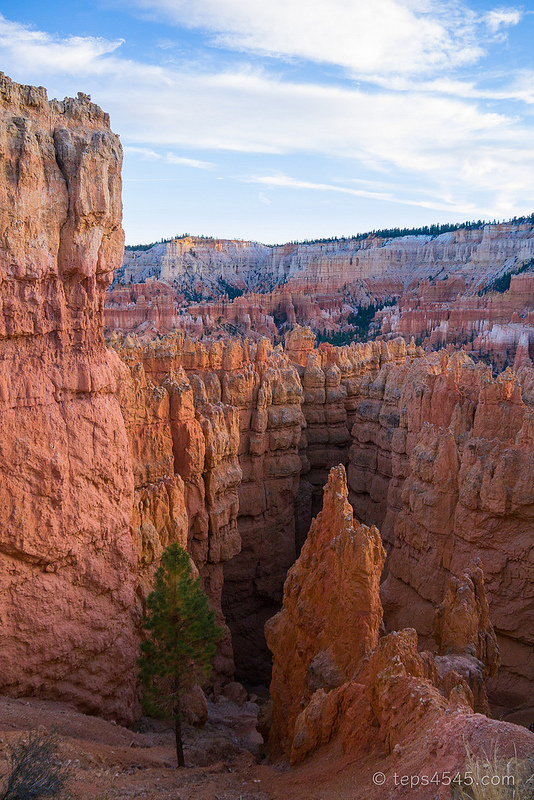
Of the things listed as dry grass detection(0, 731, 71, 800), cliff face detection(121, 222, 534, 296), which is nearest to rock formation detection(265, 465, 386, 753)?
dry grass detection(0, 731, 71, 800)

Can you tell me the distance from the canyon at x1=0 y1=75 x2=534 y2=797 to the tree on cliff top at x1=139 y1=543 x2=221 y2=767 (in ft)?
3.24

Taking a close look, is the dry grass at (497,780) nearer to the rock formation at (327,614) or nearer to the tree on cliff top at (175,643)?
the rock formation at (327,614)

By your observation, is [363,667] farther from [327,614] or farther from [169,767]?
[169,767]

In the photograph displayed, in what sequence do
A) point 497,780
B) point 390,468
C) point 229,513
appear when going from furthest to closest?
point 390,468
point 229,513
point 497,780

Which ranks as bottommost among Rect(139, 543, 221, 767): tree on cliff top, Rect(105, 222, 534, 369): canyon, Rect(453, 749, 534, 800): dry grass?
Rect(139, 543, 221, 767): tree on cliff top

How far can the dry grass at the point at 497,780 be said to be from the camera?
4.44 m

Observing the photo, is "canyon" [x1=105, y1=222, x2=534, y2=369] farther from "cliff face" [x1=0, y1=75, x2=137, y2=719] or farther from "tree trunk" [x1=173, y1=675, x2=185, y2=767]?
"tree trunk" [x1=173, y1=675, x2=185, y2=767]

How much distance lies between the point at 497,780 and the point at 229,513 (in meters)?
12.8

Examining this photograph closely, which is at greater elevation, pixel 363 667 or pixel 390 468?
pixel 363 667

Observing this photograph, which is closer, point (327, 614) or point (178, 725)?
point (178, 725)

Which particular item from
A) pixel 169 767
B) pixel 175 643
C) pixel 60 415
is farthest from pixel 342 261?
pixel 169 767

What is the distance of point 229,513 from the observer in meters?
17.0

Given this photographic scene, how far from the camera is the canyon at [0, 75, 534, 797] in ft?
29.1

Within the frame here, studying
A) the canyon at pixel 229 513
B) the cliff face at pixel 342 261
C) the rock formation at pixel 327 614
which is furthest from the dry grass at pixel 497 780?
the cliff face at pixel 342 261
